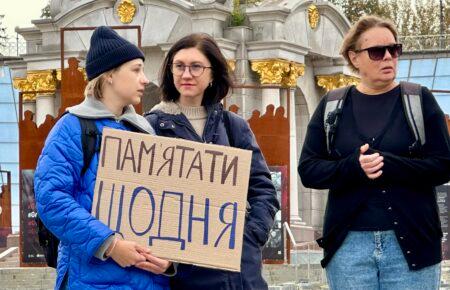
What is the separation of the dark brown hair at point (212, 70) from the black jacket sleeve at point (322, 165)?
438mm

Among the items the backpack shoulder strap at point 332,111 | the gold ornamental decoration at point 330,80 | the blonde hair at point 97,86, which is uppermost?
the gold ornamental decoration at point 330,80

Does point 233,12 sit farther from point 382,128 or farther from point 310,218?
point 382,128

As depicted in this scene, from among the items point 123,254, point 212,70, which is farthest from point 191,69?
point 123,254

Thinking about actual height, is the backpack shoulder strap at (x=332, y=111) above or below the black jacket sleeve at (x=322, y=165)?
above

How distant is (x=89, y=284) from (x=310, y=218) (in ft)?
76.5

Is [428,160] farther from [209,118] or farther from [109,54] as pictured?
[109,54]

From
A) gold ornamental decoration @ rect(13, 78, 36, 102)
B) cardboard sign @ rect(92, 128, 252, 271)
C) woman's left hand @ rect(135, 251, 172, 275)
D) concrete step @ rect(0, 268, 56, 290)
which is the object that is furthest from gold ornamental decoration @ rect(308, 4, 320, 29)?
woman's left hand @ rect(135, 251, 172, 275)

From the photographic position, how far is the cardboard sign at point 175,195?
21.4ft

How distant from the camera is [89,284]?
249 inches

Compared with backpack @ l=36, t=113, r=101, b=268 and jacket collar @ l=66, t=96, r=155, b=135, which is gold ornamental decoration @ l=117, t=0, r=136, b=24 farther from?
backpack @ l=36, t=113, r=101, b=268

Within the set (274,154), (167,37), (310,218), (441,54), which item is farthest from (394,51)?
(441,54)

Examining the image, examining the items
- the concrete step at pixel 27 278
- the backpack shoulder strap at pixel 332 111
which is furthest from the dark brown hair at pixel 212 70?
the concrete step at pixel 27 278

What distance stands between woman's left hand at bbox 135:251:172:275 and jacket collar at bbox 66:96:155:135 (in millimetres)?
597

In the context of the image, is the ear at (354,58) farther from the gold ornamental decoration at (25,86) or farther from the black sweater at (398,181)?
the gold ornamental decoration at (25,86)
